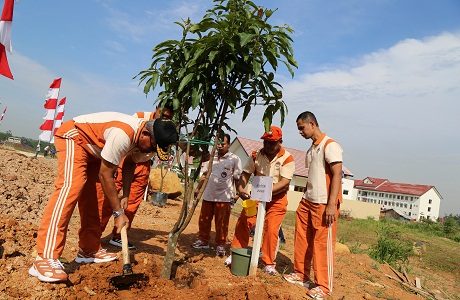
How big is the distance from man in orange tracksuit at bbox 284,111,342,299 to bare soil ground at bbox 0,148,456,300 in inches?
10.3

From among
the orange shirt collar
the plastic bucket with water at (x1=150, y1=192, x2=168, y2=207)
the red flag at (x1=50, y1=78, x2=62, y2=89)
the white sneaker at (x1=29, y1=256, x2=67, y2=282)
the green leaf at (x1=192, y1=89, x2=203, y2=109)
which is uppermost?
the red flag at (x1=50, y1=78, x2=62, y2=89)

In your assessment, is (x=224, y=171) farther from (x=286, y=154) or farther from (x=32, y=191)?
(x=32, y=191)

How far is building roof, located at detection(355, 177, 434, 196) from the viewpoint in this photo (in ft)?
205

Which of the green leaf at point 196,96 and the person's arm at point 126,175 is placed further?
the person's arm at point 126,175

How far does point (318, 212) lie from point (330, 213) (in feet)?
0.61

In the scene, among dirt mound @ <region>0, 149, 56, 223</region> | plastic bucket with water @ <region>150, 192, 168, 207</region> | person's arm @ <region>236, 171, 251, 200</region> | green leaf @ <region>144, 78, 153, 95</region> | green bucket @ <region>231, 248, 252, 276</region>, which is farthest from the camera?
plastic bucket with water @ <region>150, 192, 168, 207</region>

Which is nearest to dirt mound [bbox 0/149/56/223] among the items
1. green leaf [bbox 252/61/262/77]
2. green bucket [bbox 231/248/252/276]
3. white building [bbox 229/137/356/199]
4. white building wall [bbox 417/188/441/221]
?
green bucket [bbox 231/248/252/276]

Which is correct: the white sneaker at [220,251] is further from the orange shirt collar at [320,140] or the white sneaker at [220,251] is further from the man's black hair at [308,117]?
the man's black hair at [308,117]

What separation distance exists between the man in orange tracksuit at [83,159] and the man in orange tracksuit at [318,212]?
1870 mm

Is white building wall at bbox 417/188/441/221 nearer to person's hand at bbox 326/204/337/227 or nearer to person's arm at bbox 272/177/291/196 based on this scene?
person's arm at bbox 272/177/291/196

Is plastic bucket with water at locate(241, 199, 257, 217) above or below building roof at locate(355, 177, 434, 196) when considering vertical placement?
below

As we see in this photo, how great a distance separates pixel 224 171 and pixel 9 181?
170 inches

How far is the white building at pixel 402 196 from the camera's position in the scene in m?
62.3

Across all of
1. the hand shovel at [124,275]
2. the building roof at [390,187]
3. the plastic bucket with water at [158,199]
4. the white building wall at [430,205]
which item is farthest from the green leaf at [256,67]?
the white building wall at [430,205]
